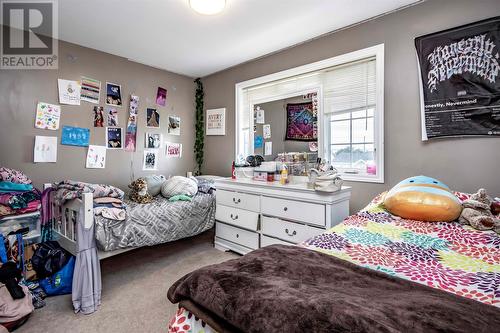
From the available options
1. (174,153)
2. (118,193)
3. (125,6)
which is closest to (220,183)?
(118,193)

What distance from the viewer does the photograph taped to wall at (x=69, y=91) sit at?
2.77m

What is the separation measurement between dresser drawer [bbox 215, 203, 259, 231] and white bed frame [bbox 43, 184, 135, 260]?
108 cm

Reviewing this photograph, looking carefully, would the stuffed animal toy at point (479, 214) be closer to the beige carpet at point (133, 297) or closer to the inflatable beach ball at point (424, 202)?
the inflatable beach ball at point (424, 202)

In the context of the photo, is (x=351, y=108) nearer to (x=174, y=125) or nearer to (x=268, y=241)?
(x=268, y=241)

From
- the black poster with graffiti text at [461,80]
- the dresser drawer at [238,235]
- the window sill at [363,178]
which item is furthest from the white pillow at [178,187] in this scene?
the black poster with graffiti text at [461,80]

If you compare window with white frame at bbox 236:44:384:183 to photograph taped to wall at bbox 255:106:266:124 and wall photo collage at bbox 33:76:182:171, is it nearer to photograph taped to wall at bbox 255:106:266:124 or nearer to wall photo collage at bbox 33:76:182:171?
photograph taped to wall at bbox 255:106:266:124

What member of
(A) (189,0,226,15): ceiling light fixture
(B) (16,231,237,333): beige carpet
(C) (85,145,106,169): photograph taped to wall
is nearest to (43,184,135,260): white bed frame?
(B) (16,231,237,333): beige carpet

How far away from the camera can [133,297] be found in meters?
2.02

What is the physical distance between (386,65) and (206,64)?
89.9 inches

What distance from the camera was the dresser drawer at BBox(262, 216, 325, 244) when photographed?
2114 millimetres

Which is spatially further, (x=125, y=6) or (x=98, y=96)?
(x=98, y=96)

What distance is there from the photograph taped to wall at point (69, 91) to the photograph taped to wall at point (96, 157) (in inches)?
21.4

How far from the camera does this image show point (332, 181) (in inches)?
80.1

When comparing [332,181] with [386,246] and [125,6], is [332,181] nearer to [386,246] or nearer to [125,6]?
[386,246]
